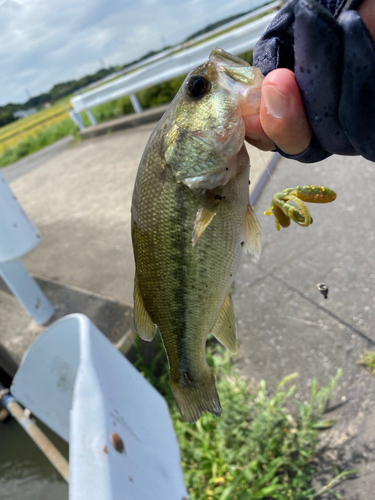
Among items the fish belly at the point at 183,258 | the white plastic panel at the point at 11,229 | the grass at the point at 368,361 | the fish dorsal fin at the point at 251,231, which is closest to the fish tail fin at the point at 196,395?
the fish belly at the point at 183,258

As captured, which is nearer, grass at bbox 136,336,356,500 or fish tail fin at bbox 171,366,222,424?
fish tail fin at bbox 171,366,222,424

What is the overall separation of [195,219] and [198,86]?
47 cm

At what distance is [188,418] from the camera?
4.84 feet

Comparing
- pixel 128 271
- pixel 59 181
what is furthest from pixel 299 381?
pixel 59 181

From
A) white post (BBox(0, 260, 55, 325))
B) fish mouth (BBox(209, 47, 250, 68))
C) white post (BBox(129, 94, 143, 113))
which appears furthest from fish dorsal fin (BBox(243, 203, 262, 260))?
white post (BBox(129, 94, 143, 113))

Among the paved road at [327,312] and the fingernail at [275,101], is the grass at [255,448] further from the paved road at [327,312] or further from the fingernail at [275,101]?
the fingernail at [275,101]

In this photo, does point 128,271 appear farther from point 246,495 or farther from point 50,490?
point 246,495

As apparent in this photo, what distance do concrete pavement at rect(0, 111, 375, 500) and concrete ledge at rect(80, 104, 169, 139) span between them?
12.1ft

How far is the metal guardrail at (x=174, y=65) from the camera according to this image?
7088 mm

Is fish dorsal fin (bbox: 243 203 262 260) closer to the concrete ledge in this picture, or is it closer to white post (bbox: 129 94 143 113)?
the concrete ledge

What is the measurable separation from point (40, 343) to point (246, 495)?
1656mm

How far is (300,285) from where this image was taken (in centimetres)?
339

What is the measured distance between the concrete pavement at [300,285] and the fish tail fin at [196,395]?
3.20 ft

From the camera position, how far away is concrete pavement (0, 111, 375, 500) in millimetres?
2398
